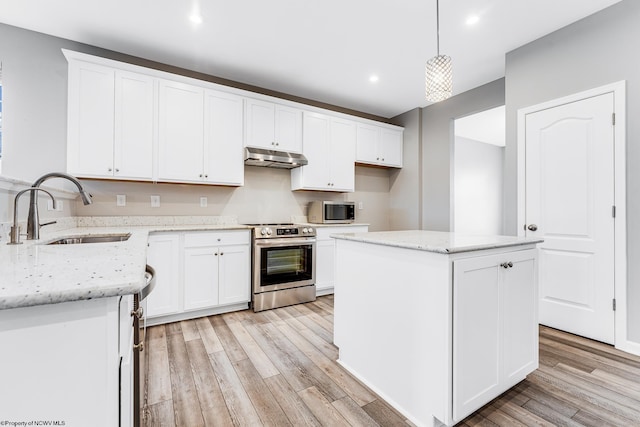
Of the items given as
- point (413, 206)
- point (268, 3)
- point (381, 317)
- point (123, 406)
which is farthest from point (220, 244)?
point (413, 206)

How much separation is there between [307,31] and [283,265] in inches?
94.1

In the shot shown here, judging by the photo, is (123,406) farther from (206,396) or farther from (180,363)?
(180,363)

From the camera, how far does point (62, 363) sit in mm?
600

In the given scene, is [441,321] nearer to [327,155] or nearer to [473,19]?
[473,19]

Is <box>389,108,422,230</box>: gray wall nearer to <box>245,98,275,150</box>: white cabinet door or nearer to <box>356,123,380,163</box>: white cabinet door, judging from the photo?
<box>356,123,380,163</box>: white cabinet door

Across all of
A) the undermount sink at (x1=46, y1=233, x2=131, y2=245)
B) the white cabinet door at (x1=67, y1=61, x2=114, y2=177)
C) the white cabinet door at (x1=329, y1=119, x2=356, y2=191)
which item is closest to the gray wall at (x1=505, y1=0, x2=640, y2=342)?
the white cabinet door at (x1=329, y1=119, x2=356, y2=191)

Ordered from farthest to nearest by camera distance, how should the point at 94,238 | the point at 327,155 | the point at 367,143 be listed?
the point at 367,143, the point at 327,155, the point at 94,238

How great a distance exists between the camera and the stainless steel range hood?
3.37 m

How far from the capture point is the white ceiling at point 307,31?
2.34 metres

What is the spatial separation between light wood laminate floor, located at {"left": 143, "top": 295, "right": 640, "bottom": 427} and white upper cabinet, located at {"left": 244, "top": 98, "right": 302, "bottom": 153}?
2144 millimetres

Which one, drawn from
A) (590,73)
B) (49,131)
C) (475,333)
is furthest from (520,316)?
(49,131)

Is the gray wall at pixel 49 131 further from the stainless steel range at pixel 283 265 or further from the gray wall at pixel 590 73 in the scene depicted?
the gray wall at pixel 590 73

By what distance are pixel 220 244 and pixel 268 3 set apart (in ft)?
7.21

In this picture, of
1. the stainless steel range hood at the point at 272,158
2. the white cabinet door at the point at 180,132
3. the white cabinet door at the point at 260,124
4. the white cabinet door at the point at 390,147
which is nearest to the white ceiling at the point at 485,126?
the white cabinet door at the point at 390,147
